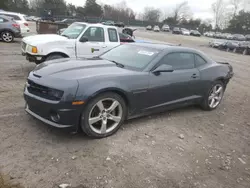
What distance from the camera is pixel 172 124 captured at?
14.9 feet

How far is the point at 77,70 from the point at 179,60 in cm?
221

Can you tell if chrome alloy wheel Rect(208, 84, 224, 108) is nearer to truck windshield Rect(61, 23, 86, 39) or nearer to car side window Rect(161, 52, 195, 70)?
car side window Rect(161, 52, 195, 70)

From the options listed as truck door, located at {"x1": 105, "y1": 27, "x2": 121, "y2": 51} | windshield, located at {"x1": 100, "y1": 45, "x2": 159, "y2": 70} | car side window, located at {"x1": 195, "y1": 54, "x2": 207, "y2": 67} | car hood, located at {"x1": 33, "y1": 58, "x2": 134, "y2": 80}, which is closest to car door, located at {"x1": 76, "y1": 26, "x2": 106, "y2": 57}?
truck door, located at {"x1": 105, "y1": 27, "x2": 121, "y2": 51}

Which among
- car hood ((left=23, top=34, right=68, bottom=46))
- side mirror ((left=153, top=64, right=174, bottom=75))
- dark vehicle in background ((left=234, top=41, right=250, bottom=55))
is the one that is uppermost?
side mirror ((left=153, top=64, right=174, bottom=75))

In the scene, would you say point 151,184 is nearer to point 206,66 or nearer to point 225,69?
point 206,66

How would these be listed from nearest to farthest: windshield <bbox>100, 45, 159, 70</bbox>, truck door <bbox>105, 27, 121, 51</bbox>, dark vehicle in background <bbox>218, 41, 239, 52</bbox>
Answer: windshield <bbox>100, 45, 159, 70</bbox> < truck door <bbox>105, 27, 121, 51</bbox> < dark vehicle in background <bbox>218, 41, 239, 52</bbox>

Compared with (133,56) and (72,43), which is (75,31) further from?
(133,56)

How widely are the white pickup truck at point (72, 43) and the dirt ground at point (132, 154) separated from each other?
7.91ft

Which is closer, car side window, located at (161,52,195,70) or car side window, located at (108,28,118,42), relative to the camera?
car side window, located at (161,52,195,70)

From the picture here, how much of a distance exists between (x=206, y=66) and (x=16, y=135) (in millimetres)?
4143

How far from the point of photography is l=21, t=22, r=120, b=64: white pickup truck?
22.7ft

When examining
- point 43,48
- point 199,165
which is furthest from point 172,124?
point 43,48

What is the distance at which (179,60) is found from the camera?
4.78 m

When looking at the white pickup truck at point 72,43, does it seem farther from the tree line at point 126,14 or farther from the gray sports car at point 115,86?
the tree line at point 126,14
